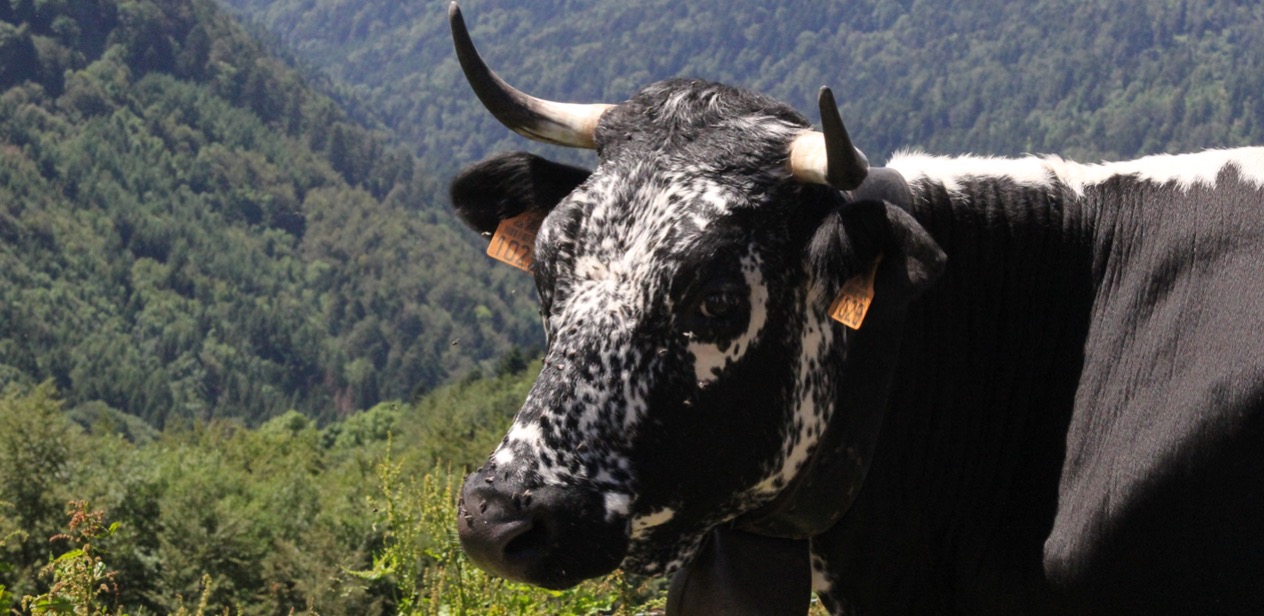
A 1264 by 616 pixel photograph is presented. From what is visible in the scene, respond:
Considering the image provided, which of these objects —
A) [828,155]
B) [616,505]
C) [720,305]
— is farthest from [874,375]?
[616,505]

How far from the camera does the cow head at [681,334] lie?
4270 mm

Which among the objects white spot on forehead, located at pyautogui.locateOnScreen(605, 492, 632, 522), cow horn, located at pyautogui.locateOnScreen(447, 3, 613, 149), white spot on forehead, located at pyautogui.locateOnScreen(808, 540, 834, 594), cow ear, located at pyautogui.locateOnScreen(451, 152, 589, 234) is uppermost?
cow horn, located at pyautogui.locateOnScreen(447, 3, 613, 149)

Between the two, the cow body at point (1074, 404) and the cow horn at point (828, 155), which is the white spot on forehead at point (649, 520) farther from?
the cow horn at point (828, 155)

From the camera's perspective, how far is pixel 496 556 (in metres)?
4.17

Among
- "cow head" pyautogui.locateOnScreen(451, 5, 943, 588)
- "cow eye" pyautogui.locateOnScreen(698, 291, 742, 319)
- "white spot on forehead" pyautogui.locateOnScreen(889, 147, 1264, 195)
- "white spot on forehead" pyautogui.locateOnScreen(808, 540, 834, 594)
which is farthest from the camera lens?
"white spot on forehead" pyautogui.locateOnScreen(808, 540, 834, 594)

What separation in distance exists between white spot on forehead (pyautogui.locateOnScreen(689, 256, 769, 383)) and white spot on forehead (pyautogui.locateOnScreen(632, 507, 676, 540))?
1.39 ft

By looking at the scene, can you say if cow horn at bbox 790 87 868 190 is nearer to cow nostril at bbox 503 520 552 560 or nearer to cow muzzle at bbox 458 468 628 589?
cow muzzle at bbox 458 468 628 589

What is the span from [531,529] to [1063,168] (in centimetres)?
239

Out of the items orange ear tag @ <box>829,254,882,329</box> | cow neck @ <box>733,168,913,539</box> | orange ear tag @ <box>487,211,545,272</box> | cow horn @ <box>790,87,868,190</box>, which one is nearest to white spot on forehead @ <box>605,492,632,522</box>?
cow neck @ <box>733,168,913,539</box>

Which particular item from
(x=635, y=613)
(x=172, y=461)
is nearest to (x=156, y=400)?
(x=172, y=461)

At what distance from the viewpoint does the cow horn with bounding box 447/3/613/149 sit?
16.7ft

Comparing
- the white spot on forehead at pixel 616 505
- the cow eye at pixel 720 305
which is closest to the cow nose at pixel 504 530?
the white spot on forehead at pixel 616 505

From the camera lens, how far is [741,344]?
446 cm

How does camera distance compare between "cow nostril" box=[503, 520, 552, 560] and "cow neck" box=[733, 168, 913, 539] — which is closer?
"cow nostril" box=[503, 520, 552, 560]
